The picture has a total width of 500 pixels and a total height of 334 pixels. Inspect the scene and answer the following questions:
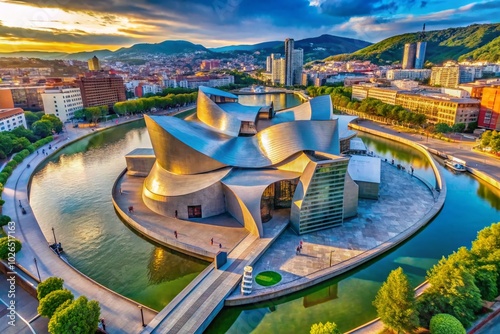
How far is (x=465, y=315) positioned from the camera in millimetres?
15070

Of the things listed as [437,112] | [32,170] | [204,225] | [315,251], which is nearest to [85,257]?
[204,225]

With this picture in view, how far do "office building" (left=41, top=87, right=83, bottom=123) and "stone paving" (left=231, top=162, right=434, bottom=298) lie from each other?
76.7 meters

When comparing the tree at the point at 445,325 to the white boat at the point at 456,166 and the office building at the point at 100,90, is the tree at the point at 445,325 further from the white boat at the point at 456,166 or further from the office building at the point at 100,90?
the office building at the point at 100,90

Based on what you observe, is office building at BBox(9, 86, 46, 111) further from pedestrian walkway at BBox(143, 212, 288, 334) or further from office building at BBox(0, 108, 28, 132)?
pedestrian walkway at BBox(143, 212, 288, 334)

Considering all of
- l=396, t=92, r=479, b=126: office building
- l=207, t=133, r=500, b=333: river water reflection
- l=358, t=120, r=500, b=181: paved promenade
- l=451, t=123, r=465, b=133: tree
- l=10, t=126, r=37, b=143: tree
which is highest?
l=396, t=92, r=479, b=126: office building

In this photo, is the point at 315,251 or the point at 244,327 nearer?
the point at 244,327

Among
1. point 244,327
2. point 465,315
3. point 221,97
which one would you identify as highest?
point 221,97

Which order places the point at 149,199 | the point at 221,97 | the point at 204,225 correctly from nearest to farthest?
the point at 204,225, the point at 149,199, the point at 221,97

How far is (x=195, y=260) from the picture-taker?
2358cm

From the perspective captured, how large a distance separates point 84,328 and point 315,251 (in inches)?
618

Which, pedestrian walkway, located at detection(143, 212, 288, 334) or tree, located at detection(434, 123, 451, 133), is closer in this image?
pedestrian walkway, located at detection(143, 212, 288, 334)

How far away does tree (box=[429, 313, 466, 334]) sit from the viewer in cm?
1389

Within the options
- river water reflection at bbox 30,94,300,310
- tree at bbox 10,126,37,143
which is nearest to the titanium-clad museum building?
river water reflection at bbox 30,94,300,310

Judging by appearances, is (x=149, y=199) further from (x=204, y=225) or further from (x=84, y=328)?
(x=84, y=328)
